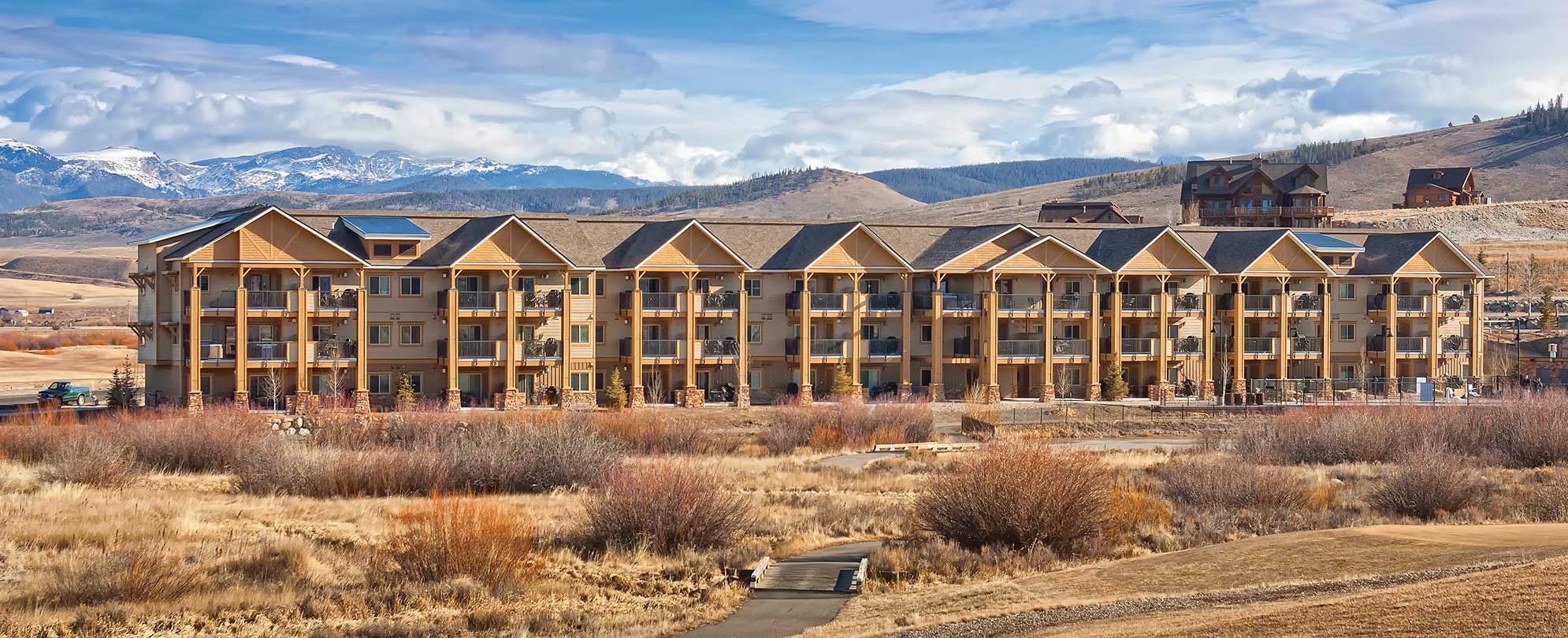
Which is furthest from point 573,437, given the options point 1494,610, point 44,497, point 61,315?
point 61,315

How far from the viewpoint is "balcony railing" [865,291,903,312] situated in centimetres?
7751

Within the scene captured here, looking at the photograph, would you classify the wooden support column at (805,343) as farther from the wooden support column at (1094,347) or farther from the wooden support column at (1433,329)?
the wooden support column at (1433,329)

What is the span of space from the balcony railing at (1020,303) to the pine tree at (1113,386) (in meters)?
4.74

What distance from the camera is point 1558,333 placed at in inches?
3802

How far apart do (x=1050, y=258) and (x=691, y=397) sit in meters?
19.5

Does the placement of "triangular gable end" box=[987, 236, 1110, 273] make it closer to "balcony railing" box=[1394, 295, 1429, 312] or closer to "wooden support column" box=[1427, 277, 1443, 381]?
"balcony railing" box=[1394, 295, 1429, 312]

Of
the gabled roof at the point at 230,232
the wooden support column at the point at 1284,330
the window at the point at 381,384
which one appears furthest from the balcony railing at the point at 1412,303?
the gabled roof at the point at 230,232

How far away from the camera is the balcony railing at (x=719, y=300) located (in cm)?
7469

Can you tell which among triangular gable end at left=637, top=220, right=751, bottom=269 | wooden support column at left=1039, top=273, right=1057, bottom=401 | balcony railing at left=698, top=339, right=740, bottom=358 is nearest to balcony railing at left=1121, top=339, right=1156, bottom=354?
wooden support column at left=1039, top=273, right=1057, bottom=401

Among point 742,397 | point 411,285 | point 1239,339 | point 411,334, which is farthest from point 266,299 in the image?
point 1239,339

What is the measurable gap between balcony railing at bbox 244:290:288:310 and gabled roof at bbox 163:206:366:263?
265cm

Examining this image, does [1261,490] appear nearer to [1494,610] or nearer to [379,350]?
[1494,610]

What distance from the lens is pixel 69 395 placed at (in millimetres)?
77000

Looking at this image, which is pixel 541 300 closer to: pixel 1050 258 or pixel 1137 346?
pixel 1050 258
